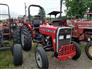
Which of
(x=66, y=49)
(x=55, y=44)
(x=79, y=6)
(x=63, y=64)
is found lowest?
(x=63, y=64)

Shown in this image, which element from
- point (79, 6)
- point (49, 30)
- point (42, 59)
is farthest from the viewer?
point (79, 6)

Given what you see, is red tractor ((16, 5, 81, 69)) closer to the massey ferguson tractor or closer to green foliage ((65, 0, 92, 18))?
the massey ferguson tractor

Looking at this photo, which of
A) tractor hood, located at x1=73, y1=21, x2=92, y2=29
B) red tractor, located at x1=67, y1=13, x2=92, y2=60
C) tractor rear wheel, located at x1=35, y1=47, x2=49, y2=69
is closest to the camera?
tractor rear wheel, located at x1=35, y1=47, x2=49, y2=69

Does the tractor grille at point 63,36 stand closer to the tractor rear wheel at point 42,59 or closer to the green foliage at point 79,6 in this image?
the tractor rear wheel at point 42,59

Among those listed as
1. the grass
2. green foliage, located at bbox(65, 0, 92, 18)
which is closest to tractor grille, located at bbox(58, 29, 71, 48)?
the grass

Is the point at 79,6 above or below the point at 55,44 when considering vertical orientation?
above

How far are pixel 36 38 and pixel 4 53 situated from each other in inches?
57.3

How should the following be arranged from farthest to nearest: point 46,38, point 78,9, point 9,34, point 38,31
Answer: point 78,9 → point 9,34 → point 38,31 → point 46,38

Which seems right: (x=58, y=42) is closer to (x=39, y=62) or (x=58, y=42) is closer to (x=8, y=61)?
(x=39, y=62)

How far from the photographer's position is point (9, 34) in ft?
26.2

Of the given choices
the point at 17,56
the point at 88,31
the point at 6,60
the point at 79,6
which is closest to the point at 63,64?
the point at 17,56

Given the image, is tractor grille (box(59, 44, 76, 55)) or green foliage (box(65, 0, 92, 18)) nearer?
tractor grille (box(59, 44, 76, 55))

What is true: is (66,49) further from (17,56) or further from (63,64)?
(17,56)

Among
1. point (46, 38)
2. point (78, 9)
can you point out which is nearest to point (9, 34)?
point (46, 38)
